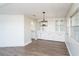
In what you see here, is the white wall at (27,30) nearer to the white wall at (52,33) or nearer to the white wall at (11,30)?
the white wall at (11,30)

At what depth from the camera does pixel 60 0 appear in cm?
132

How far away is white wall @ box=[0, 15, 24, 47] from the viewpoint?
6.55 m

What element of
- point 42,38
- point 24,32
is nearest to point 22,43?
point 24,32

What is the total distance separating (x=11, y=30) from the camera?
664 centimetres

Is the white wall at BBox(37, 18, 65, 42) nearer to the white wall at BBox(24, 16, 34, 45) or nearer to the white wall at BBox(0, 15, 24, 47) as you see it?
the white wall at BBox(24, 16, 34, 45)

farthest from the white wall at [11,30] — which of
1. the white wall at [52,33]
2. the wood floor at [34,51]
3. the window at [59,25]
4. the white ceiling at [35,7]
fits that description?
the window at [59,25]

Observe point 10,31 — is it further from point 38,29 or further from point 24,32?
point 38,29

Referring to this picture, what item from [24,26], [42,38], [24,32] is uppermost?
Result: [24,26]

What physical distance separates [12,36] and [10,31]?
36 centimetres

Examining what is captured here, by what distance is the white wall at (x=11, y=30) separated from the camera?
6.55 m

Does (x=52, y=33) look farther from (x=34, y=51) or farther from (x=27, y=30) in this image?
(x=34, y=51)

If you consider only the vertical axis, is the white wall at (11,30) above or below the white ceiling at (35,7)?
below

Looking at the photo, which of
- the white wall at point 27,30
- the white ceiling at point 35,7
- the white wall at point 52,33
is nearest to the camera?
the white ceiling at point 35,7

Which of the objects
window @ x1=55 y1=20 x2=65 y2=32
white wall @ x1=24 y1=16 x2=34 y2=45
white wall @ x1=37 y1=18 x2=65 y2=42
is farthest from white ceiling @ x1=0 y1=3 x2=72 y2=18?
white wall @ x1=37 y1=18 x2=65 y2=42
